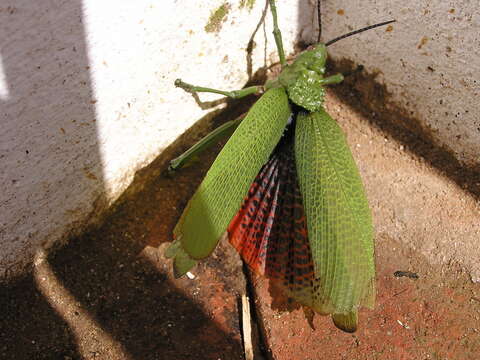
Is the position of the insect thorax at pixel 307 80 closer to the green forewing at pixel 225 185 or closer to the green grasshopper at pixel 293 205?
the green grasshopper at pixel 293 205

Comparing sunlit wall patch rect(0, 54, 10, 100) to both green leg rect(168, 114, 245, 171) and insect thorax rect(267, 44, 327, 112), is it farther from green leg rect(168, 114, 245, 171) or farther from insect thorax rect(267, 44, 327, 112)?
insect thorax rect(267, 44, 327, 112)

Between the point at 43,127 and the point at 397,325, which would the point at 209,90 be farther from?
the point at 397,325

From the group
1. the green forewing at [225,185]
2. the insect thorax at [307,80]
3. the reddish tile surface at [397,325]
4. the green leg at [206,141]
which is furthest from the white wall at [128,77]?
the reddish tile surface at [397,325]

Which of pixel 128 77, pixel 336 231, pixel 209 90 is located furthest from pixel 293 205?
pixel 128 77

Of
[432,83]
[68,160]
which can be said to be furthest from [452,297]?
[68,160]

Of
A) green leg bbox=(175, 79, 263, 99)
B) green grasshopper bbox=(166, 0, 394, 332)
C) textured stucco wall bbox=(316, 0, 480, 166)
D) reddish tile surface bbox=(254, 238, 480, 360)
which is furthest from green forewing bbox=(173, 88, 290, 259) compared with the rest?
textured stucco wall bbox=(316, 0, 480, 166)

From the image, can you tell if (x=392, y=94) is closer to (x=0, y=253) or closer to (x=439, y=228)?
(x=439, y=228)
